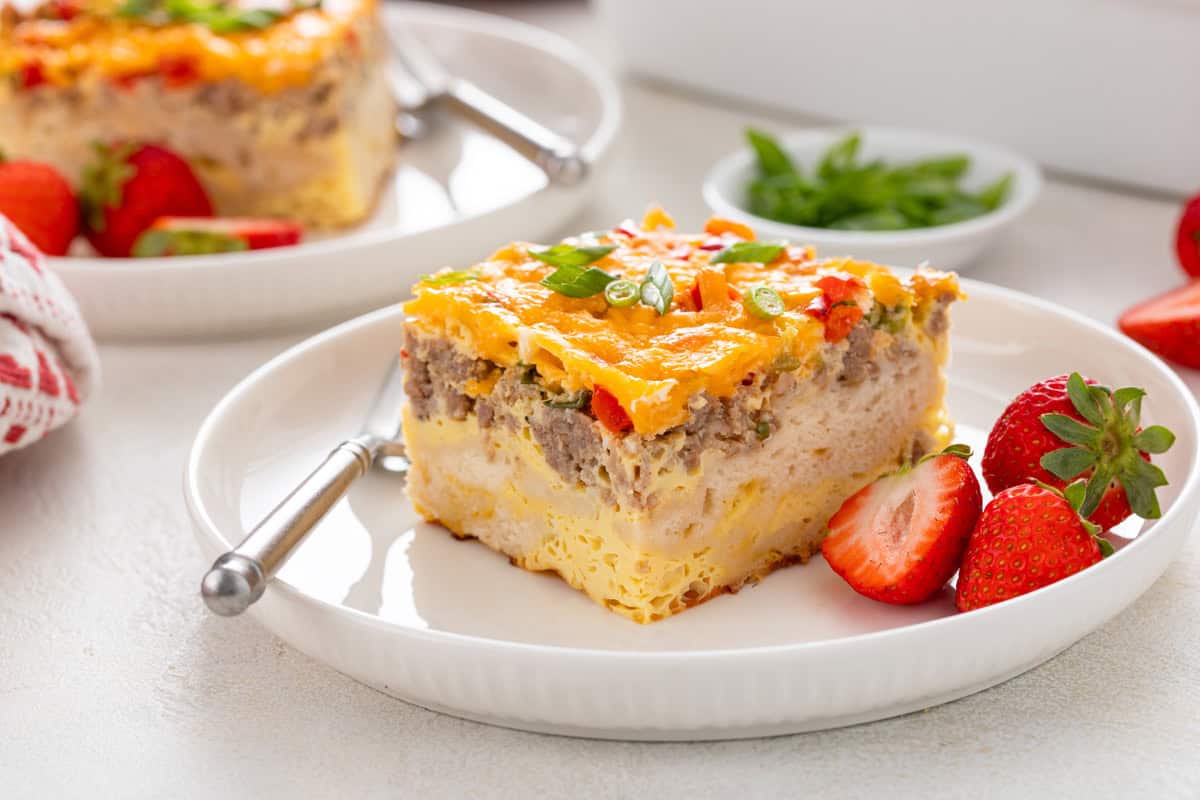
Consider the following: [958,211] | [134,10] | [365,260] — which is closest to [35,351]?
[365,260]

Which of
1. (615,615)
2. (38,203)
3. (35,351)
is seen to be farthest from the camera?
(38,203)

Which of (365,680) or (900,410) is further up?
(900,410)

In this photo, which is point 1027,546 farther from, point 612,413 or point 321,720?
point 321,720

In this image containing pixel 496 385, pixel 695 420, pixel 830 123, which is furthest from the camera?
pixel 830 123

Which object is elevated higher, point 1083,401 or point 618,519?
point 1083,401

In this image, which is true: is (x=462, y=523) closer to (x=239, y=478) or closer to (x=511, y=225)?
(x=239, y=478)

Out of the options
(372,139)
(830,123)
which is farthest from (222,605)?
(830,123)

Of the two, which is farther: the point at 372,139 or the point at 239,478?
the point at 372,139
